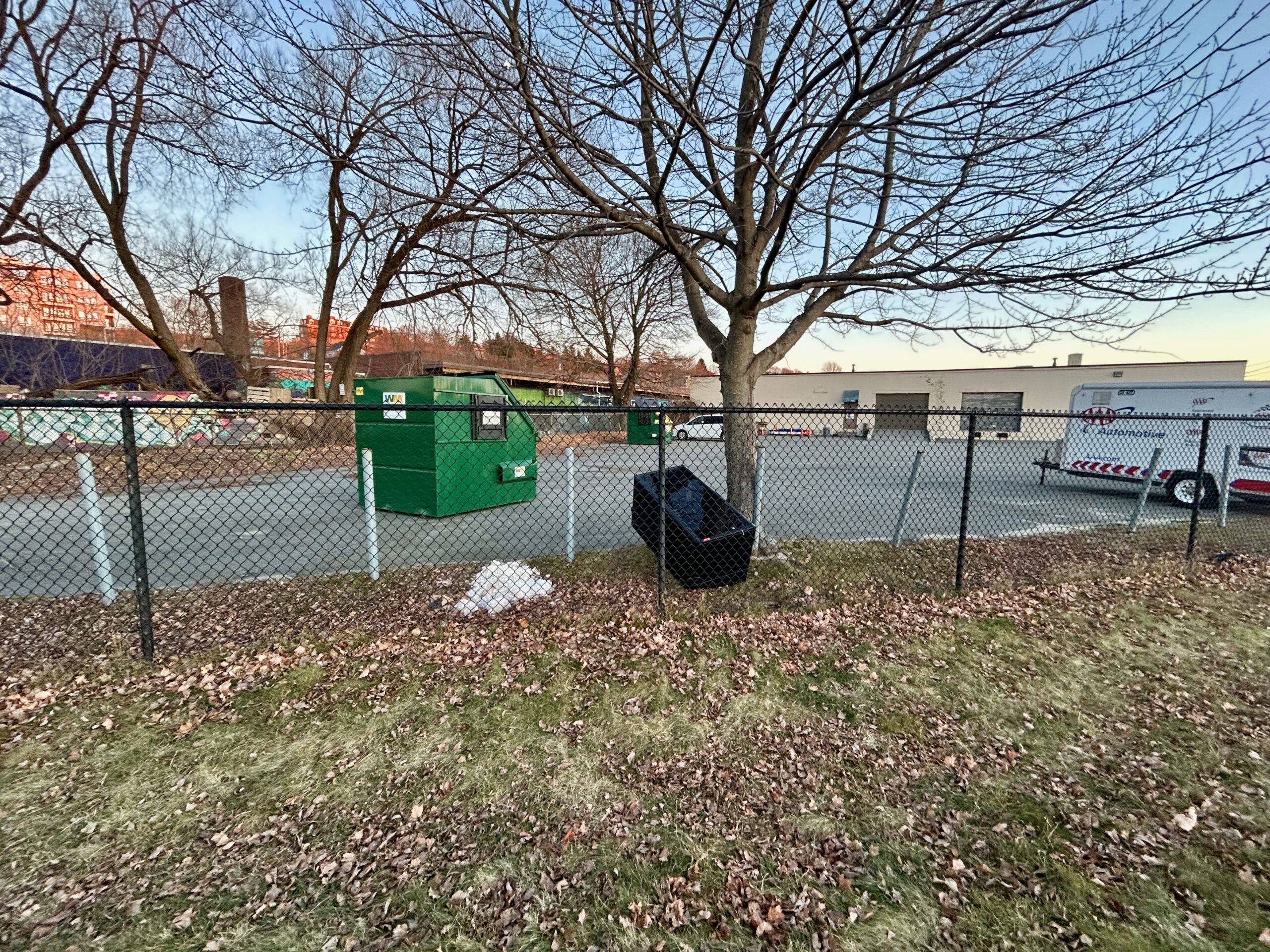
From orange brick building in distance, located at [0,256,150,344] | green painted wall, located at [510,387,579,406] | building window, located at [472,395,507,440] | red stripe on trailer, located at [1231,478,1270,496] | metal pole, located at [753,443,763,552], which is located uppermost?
orange brick building in distance, located at [0,256,150,344]

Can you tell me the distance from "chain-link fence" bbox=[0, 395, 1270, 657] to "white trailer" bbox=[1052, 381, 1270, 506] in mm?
50

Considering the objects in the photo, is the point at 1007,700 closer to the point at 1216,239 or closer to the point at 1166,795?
the point at 1166,795

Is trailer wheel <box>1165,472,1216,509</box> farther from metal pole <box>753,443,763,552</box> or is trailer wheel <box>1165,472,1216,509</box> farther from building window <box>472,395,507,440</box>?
building window <box>472,395,507,440</box>

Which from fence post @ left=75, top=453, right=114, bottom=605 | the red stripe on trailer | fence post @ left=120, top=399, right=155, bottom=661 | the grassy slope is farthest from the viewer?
the red stripe on trailer

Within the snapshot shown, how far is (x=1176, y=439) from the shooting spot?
9609mm

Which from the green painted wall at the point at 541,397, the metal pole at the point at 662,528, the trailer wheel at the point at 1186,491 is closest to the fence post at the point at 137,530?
the metal pole at the point at 662,528

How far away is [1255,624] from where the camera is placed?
393 centimetres

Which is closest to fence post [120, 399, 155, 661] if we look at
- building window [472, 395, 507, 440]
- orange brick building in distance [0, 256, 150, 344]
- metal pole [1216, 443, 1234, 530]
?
building window [472, 395, 507, 440]

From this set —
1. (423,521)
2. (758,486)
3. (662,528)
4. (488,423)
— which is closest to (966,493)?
(758,486)

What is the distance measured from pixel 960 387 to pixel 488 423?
3320 cm

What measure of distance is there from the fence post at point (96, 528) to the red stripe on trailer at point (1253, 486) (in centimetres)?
1489

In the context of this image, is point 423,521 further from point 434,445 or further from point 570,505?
point 570,505

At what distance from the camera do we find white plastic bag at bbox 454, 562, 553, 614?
381 cm

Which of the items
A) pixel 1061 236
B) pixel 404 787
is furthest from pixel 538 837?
pixel 1061 236
